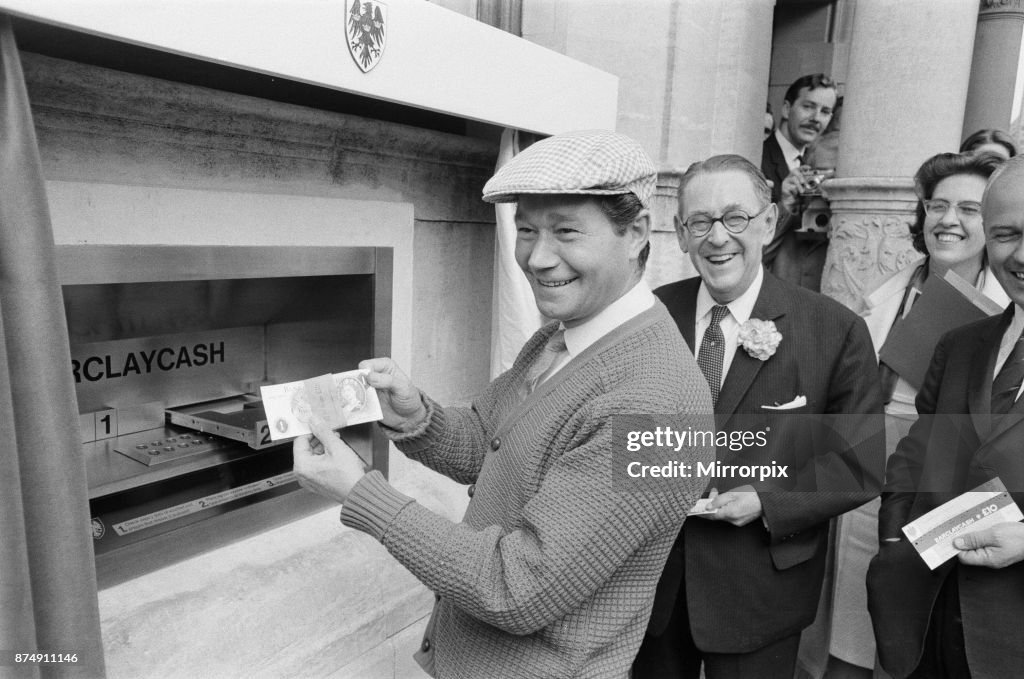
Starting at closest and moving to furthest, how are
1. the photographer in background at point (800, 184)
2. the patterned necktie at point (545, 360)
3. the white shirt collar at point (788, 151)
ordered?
the patterned necktie at point (545, 360) → the photographer in background at point (800, 184) → the white shirt collar at point (788, 151)

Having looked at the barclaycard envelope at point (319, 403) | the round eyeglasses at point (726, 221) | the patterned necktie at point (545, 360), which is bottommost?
the barclaycard envelope at point (319, 403)

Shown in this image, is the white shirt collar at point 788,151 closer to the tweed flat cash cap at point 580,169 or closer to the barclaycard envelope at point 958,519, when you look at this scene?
the barclaycard envelope at point 958,519

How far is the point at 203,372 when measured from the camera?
103 inches

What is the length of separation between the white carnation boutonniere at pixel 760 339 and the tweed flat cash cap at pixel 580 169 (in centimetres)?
69

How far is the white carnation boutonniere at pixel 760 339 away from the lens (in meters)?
1.75

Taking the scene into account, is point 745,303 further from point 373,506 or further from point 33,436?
point 33,436

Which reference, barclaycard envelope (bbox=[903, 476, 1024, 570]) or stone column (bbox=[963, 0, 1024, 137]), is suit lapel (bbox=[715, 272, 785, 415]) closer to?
barclaycard envelope (bbox=[903, 476, 1024, 570])

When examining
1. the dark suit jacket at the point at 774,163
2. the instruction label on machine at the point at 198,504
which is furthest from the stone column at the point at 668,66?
the instruction label on machine at the point at 198,504


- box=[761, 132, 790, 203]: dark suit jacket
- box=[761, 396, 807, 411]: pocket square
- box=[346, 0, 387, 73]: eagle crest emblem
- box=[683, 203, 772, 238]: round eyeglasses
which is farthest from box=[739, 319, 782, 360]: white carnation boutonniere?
box=[761, 132, 790, 203]: dark suit jacket

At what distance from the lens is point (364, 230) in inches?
97.7

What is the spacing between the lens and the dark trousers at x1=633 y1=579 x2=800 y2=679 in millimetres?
1748

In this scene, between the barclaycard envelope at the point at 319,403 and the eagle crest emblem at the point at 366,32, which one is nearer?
the barclaycard envelope at the point at 319,403

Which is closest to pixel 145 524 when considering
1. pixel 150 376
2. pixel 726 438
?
pixel 150 376

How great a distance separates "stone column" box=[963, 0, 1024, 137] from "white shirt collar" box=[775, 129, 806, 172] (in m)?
1.16
